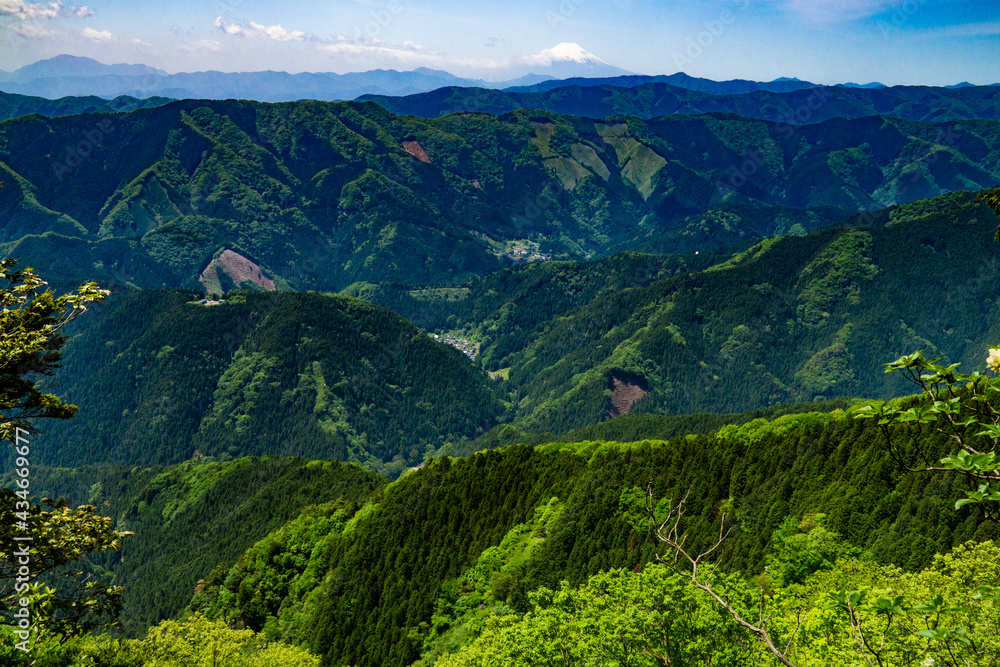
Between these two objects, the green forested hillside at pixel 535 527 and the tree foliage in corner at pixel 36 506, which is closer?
the tree foliage in corner at pixel 36 506

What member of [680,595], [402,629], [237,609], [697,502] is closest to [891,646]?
[680,595]

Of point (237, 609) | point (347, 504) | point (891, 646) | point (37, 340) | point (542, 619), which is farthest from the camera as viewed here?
point (347, 504)

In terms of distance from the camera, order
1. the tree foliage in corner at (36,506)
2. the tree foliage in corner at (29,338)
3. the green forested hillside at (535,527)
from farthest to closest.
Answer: the green forested hillside at (535,527) < the tree foliage in corner at (36,506) < the tree foliage in corner at (29,338)

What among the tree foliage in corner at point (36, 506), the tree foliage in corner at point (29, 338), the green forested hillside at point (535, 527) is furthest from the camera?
the green forested hillside at point (535, 527)

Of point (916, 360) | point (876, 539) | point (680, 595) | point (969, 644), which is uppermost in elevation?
point (916, 360)

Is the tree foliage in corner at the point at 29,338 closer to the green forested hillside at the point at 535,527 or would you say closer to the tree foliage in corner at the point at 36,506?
the tree foliage in corner at the point at 36,506

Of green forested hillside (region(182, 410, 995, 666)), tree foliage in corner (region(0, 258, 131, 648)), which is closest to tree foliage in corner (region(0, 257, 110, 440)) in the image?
tree foliage in corner (region(0, 258, 131, 648))

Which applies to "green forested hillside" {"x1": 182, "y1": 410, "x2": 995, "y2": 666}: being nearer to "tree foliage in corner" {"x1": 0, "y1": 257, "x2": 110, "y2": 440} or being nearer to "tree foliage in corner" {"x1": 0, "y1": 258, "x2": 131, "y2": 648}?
"tree foliage in corner" {"x1": 0, "y1": 258, "x2": 131, "y2": 648}

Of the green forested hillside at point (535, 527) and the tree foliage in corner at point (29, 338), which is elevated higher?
the tree foliage in corner at point (29, 338)

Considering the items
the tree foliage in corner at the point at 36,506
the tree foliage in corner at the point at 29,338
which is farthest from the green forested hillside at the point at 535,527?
the tree foliage in corner at the point at 29,338

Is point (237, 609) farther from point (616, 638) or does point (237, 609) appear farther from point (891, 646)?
point (891, 646)
